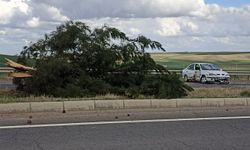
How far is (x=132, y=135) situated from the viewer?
29.6 ft

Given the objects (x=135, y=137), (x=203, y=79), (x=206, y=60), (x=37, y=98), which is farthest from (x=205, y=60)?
(x=135, y=137)

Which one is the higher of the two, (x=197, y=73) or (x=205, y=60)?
(x=205, y=60)

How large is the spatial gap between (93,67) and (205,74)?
1935 centimetres

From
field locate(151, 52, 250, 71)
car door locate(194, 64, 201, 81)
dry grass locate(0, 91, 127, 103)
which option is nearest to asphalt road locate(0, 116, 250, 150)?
dry grass locate(0, 91, 127, 103)

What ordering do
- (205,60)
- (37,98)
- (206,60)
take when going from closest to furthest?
(37,98)
(205,60)
(206,60)

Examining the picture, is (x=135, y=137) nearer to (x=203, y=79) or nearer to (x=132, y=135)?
(x=132, y=135)

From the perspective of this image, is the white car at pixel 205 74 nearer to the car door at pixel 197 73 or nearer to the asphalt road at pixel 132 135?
the car door at pixel 197 73

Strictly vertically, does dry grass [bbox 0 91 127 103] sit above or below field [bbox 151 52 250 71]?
below

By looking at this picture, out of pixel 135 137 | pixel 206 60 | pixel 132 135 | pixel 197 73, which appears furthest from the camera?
pixel 206 60

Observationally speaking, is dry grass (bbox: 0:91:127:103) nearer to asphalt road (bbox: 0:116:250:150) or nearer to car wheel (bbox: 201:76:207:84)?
asphalt road (bbox: 0:116:250:150)

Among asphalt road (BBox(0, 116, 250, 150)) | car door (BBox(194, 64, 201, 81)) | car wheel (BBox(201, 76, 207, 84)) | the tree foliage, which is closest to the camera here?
asphalt road (BBox(0, 116, 250, 150))

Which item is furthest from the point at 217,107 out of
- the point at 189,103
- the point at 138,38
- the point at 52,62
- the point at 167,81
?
the point at 52,62

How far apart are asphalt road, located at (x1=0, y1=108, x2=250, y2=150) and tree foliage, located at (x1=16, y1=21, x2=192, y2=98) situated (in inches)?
99.3

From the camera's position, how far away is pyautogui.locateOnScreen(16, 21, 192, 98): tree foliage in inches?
542
